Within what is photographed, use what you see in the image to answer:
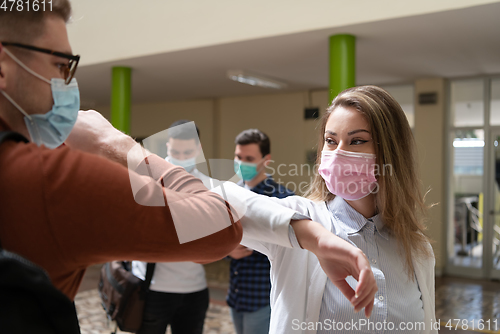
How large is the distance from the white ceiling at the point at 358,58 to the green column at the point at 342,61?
12 cm

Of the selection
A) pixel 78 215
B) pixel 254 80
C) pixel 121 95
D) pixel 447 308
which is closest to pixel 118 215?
pixel 78 215

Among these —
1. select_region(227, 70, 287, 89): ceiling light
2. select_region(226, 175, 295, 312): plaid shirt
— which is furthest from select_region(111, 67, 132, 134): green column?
select_region(226, 175, 295, 312): plaid shirt

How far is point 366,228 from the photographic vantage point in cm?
157

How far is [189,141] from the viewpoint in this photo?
0.78m

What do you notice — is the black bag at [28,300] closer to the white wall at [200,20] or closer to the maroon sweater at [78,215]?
the maroon sweater at [78,215]

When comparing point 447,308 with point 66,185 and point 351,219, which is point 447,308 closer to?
point 351,219

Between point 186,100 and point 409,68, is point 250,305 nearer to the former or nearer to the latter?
point 409,68

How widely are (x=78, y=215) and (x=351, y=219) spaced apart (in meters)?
1.14

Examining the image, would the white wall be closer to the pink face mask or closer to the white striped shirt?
the pink face mask

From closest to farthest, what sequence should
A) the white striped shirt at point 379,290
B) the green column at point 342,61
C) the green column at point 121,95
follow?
the white striped shirt at point 379,290 → the green column at point 342,61 → the green column at point 121,95

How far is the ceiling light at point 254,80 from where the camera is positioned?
294 inches

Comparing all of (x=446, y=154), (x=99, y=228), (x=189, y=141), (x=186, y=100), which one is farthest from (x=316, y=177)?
(x=186, y=100)

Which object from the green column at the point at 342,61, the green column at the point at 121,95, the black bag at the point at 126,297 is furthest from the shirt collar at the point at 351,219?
the green column at the point at 121,95

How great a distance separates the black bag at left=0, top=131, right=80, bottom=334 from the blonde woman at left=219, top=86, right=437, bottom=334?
2.34ft
